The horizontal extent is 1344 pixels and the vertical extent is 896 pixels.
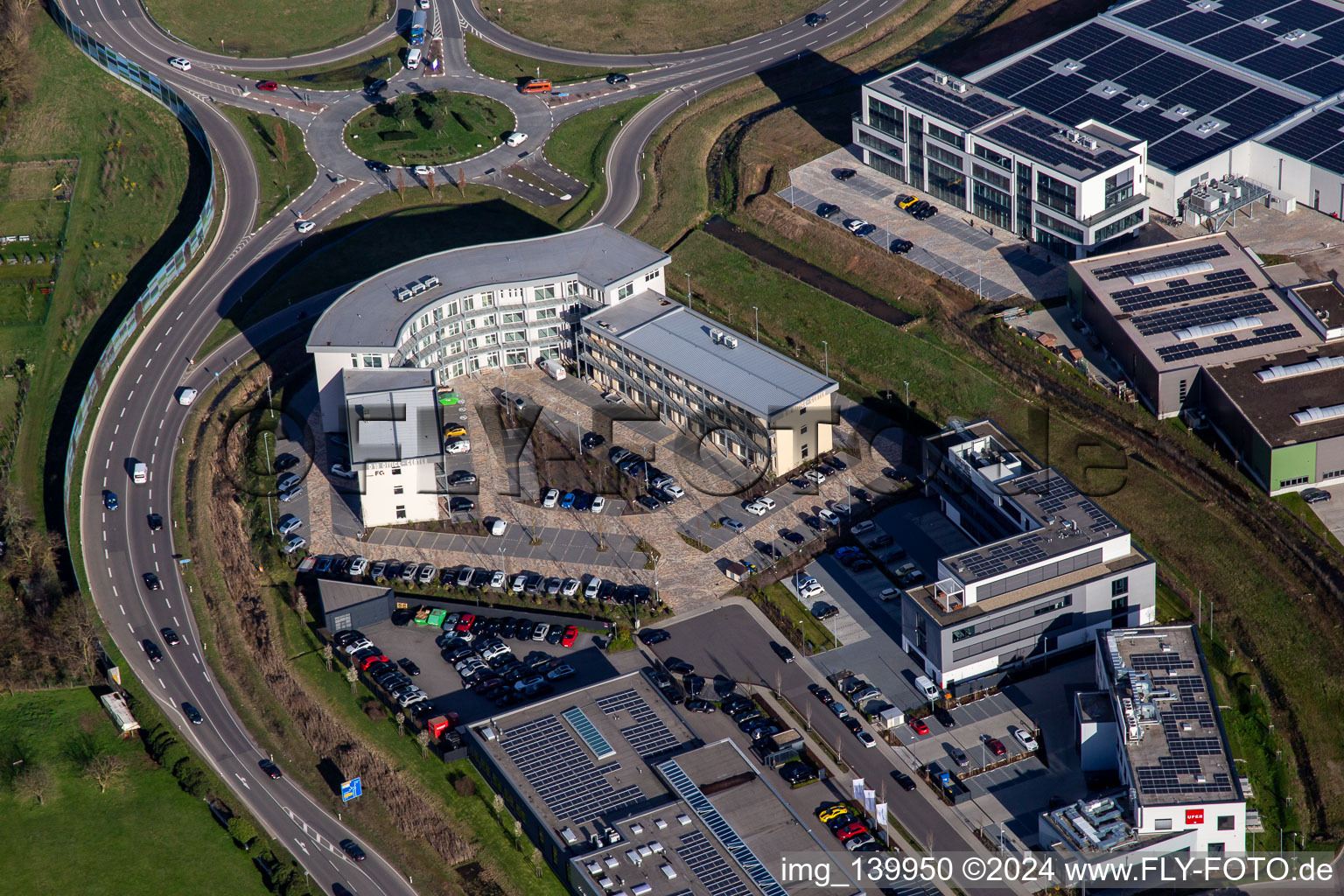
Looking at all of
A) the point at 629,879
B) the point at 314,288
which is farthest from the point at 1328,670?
the point at 314,288

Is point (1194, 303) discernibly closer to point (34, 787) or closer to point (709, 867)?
point (709, 867)

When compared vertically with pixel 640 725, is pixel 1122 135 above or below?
above

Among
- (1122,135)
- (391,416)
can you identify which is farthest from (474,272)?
(1122,135)

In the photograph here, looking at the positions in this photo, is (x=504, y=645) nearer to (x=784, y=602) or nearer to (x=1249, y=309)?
(x=784, y=602)

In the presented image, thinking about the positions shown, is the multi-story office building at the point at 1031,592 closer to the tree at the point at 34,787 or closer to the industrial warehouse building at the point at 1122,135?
the industrial warehouse building at the point at 1122,135

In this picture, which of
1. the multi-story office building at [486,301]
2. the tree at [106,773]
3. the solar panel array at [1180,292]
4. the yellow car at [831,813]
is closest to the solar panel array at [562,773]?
the yellow car at [831,813]

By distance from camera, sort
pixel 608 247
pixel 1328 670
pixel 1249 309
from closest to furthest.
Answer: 1. pixel 1328 670
2. pixel 1249 309
3. pixel 608 247
